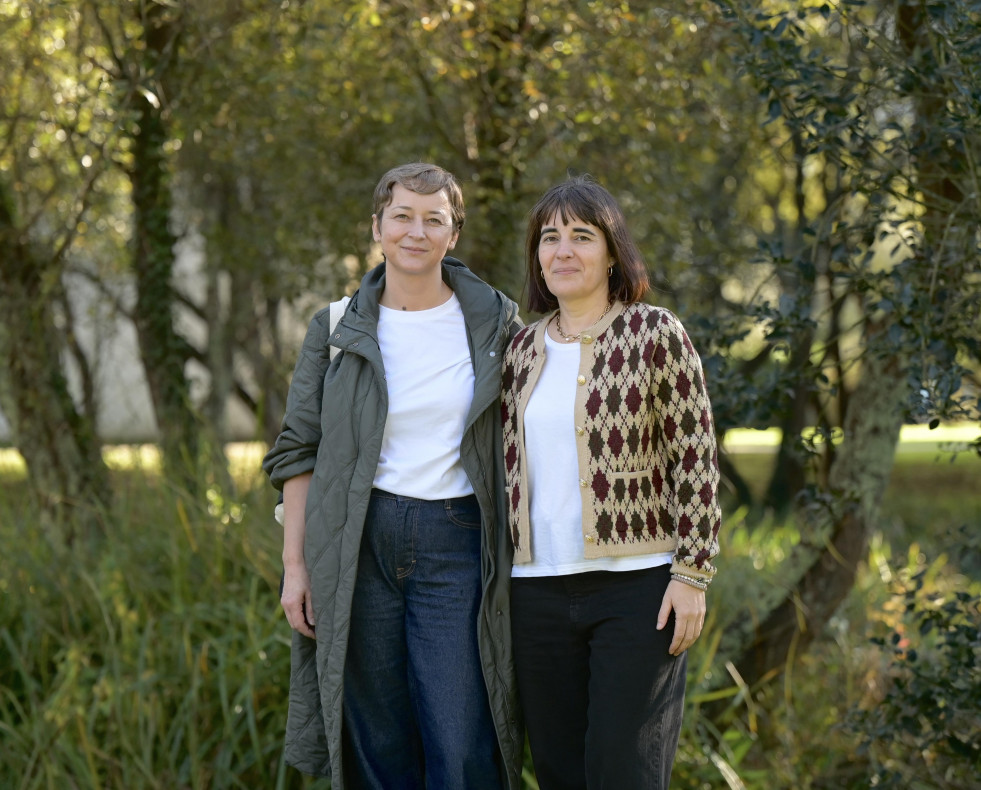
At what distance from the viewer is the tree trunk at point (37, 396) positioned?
5.37 m

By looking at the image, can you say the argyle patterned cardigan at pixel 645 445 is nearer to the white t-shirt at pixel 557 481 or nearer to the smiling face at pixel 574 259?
the white t-shirt at pixel 557 481

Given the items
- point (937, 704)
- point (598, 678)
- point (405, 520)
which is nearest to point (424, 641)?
point (405, 520)

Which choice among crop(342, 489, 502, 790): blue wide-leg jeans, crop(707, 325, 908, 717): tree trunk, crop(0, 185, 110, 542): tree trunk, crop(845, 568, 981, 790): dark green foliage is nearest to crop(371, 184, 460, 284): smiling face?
crop(342, 489, 502, 790): blue wide-leg jeans

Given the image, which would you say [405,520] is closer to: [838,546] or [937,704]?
[937,704]

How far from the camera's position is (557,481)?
2.73 meters

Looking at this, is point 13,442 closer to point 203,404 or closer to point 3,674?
point 3,674

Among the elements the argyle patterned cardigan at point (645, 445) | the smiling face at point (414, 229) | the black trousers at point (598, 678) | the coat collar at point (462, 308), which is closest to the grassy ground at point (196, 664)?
the argyle patterned cardigan at point (645, 445)

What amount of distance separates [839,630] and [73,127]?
172 inches

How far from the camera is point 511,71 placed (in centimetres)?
536

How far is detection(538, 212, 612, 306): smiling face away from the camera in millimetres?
2748

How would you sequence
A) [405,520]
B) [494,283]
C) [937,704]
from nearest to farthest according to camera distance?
1. [405,520]
2. [937,704]
3. [494,283]

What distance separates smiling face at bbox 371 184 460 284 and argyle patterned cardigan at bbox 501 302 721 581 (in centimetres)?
54

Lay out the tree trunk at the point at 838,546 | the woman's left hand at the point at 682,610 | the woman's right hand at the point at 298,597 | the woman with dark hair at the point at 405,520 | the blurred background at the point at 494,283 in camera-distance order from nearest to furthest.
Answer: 1. the woman's left hand at the point at 682,610
2. the woman with dark hair at the point at 405,520
3. the woman's right hand at the point at 298,597
4. the blurred background at the point at 494,283
5. the tree trunk at the point at 838,546

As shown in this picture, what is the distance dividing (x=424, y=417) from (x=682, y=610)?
0.84 m
